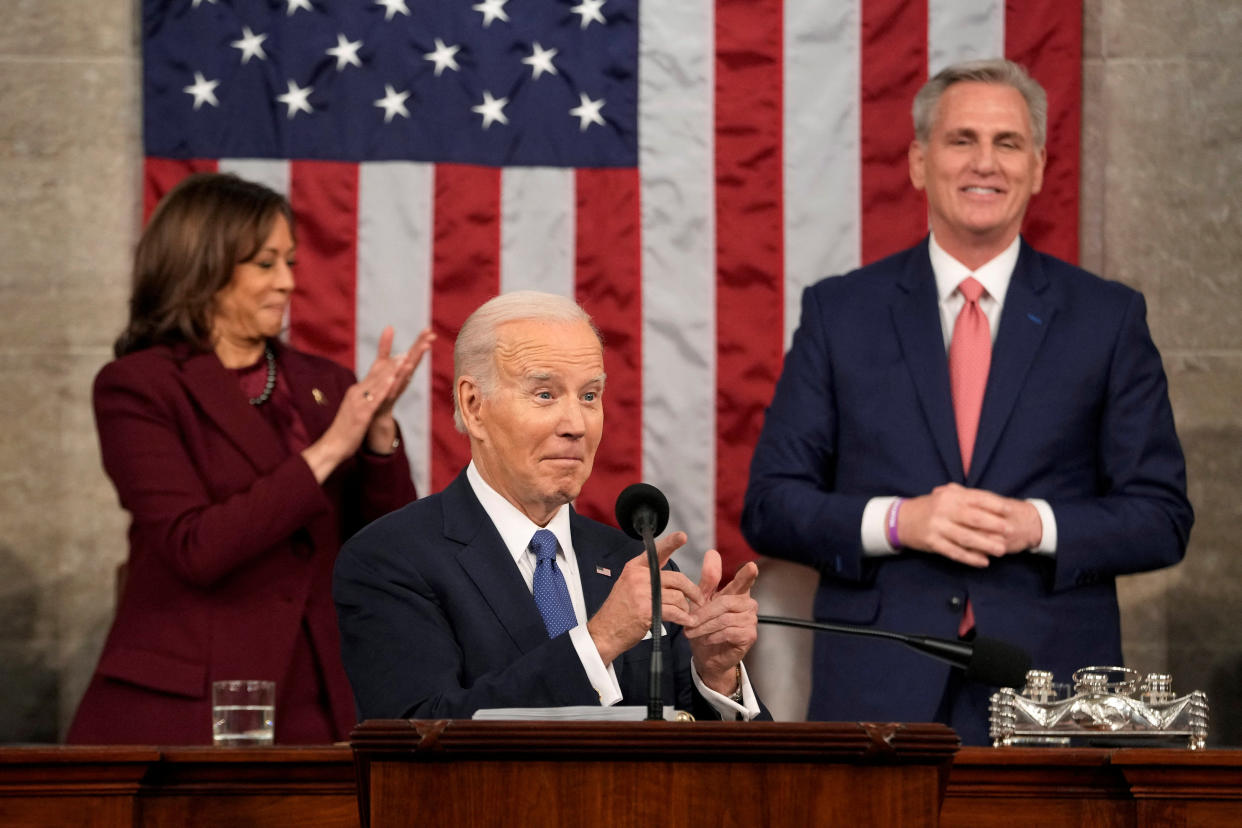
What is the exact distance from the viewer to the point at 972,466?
3.40m

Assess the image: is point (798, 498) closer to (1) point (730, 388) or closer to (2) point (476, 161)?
(1) point (730, 388)

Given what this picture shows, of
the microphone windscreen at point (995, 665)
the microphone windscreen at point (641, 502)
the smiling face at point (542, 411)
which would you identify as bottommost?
the microphone windscreen at point (995, 665)

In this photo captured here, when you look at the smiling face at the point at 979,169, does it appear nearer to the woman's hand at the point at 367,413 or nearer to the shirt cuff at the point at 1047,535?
the shirt cuff at the point at 1047,535

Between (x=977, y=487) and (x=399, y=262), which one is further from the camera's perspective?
(x=399, y=262)

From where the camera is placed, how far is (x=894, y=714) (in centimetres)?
327

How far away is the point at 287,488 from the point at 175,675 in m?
0.44

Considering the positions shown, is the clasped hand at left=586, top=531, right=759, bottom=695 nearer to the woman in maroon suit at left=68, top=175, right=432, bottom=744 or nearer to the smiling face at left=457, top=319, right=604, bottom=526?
the smiling face at left=457, top=319, right=604, bottom=526

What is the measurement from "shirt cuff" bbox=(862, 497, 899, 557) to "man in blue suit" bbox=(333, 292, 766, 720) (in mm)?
625

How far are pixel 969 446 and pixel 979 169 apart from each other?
613mm

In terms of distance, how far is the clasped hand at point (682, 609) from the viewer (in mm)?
2307

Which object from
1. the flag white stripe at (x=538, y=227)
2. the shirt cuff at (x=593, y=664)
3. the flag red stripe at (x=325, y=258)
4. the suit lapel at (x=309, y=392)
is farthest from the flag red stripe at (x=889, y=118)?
the shirt cuff at (x=593, y=664)

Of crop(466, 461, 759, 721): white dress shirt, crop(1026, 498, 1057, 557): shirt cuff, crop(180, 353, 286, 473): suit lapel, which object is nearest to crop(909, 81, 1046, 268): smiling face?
crop(1026, 498, 1057, 557): shirt cuff

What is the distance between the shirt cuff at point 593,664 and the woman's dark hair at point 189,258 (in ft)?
5.27

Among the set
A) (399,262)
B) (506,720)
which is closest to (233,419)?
(399,262)
